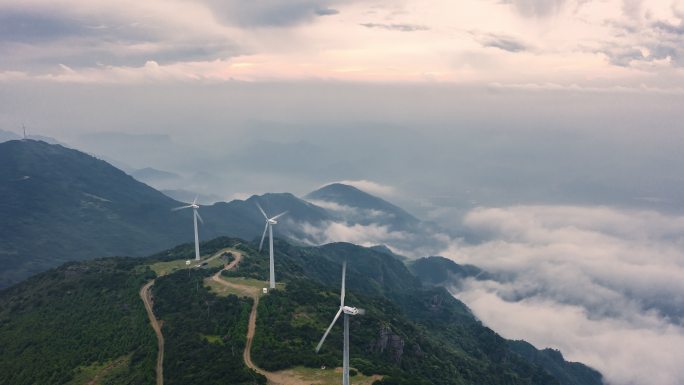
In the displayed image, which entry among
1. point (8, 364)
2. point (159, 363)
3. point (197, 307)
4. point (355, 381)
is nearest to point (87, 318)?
point (8, 364)

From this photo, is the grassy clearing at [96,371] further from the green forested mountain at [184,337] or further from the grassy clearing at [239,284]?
the grassy clearing at [239,284]

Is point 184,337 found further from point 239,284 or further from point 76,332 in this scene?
point 76,332

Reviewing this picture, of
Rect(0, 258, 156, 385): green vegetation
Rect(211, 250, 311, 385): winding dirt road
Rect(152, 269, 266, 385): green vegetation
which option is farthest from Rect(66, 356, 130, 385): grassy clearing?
Rect(211, 250, 311, 385): winding dirt road

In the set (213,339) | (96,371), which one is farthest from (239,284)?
(96,371)

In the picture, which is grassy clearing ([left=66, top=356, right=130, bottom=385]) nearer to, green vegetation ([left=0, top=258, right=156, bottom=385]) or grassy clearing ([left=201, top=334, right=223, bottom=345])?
green vegetation ([left=0, top=258, right=156, bottom=385])

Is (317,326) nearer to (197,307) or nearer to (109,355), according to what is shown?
(197,307)
